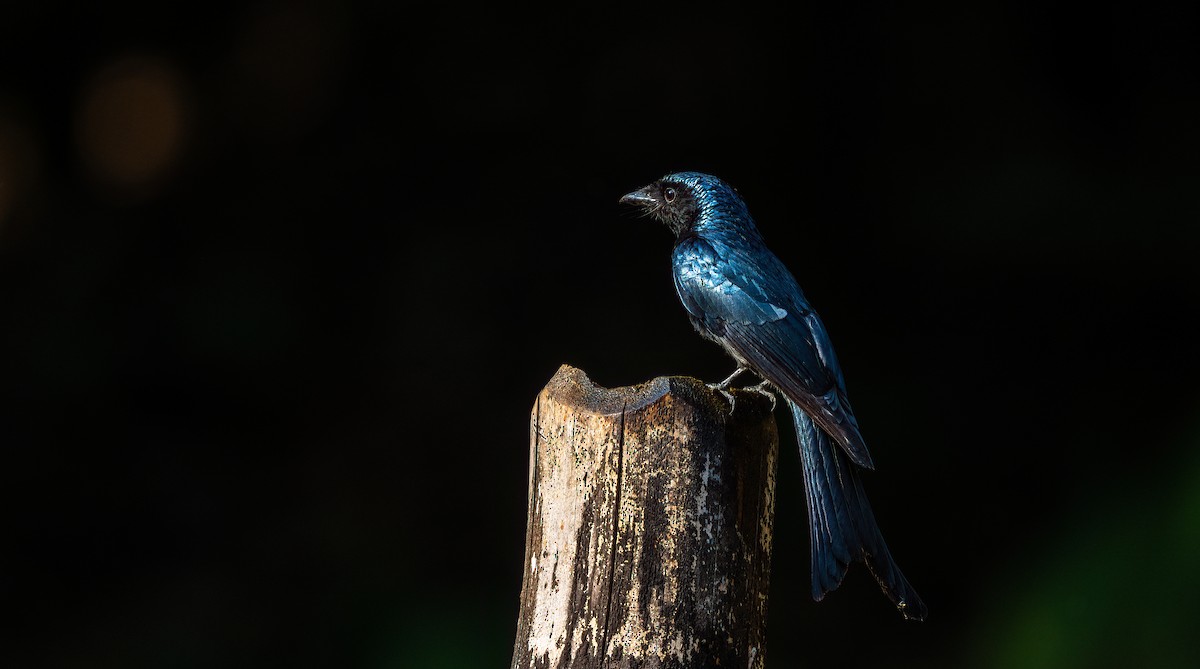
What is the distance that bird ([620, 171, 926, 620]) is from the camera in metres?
2.72

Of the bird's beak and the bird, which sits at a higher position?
the bird's beak

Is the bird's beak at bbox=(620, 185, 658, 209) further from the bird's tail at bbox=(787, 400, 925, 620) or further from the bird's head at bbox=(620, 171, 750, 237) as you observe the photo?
the bird's tail at bbox=(787, 400, 925, 620)

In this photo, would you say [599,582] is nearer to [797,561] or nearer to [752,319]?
[752,319]

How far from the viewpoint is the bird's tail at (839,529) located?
267cm

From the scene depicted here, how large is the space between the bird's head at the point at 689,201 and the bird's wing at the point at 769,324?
0.22 meters

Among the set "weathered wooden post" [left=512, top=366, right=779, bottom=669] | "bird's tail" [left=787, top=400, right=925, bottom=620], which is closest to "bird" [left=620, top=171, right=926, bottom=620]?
"bird's tail" [left=787, top=400, right=925, bottom=620]

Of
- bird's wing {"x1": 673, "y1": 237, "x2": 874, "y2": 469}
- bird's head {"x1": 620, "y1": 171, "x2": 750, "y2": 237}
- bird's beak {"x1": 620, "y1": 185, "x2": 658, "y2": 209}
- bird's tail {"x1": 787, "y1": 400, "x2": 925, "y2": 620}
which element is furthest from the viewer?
bird's beak {"x1": 620, "y1": 185, "x2": 658, "y2": 209}

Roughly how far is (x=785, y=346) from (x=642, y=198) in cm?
113

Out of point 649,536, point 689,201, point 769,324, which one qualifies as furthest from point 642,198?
point 649,536


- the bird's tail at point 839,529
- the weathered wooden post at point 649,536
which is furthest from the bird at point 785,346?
the weathered wooden post at point 649,536

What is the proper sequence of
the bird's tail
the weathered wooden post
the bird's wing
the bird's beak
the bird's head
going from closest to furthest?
1. the weathered wooden post
2. the bird's tail
3. the bird's wing
4. the bird's head
5. the bird's beak

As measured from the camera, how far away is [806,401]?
2.95 m

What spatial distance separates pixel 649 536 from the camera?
2264 millimetres

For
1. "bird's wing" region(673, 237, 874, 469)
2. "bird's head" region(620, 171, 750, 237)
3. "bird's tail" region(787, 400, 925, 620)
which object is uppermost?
"bird's head" region(620, 171, 750, 237)
